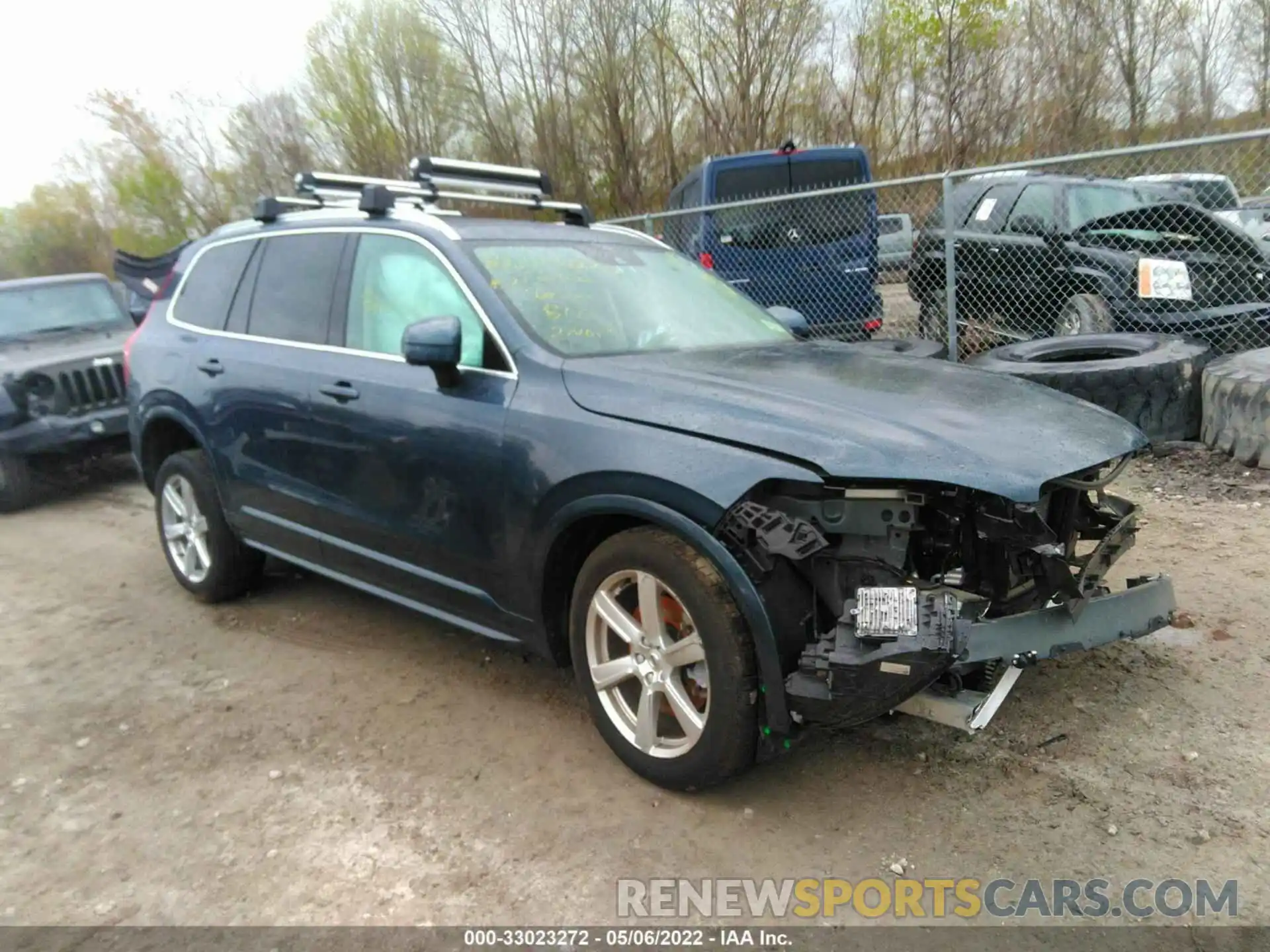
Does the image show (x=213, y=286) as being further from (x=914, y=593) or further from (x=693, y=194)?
(x=693, y=194)

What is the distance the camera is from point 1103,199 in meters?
8.25

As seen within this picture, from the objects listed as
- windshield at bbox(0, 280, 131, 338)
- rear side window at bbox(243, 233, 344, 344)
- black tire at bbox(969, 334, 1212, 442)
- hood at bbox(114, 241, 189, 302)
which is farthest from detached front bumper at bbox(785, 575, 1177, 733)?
hood at bbox(114, 241, 189, 302)

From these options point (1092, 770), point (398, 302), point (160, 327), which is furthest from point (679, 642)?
point (160, 327)

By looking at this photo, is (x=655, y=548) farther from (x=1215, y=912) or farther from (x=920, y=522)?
(x=1215, y=912)

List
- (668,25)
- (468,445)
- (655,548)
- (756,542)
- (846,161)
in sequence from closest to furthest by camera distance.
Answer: (756,542), (655,548), (468,445), (846,161), (668,25)

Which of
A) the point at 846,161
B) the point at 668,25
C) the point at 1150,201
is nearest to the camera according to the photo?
the point at 1150,201

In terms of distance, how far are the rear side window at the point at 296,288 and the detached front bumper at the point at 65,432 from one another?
3.63m

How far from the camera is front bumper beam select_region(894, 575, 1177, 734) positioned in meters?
2.51

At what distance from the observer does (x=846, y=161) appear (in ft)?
31.2

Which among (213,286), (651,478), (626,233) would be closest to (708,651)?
(651,478)

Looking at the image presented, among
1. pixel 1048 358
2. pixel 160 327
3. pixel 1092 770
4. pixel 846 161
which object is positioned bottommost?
pixel 1092 770

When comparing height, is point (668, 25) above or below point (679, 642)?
above

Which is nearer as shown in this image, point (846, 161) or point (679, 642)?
point (679, 642)

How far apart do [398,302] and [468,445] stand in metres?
0.82
